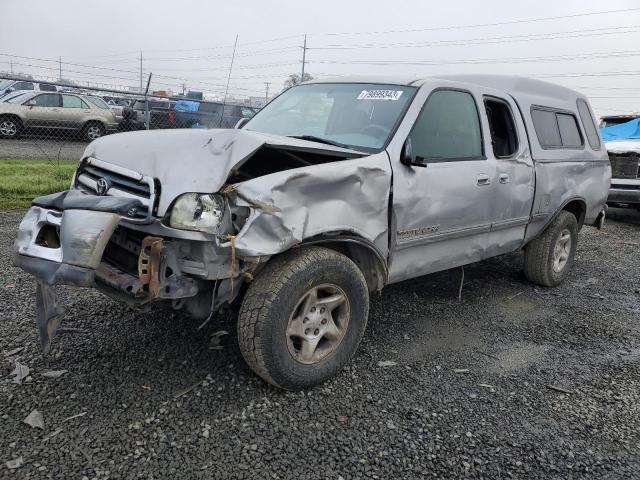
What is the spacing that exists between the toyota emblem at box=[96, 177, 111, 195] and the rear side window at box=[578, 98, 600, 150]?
4.96m

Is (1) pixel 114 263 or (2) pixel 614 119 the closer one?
(1) pixel 114 263

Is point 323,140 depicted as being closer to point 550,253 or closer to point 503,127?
point 503,127

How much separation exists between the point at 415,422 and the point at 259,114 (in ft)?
9.36

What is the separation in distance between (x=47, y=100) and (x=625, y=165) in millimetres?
14865

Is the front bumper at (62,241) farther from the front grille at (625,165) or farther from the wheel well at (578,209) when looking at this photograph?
the front grille at (625,165)

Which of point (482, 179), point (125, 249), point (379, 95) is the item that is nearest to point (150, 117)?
point (379, 95)

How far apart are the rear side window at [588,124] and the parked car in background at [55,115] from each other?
43.0ft

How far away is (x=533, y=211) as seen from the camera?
4.92m

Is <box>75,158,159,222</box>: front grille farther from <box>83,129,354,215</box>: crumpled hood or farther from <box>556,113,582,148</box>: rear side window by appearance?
<box>556,113,582,148</box>: rear side window

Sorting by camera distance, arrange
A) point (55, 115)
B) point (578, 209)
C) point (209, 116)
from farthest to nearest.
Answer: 1. point (55, 115)
2. point (209, 116)
3. point (578, 209)

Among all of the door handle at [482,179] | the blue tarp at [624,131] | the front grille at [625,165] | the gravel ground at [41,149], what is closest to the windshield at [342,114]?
the door handle at [482,179]

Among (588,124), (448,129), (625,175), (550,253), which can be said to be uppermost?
(588,124)

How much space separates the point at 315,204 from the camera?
3.01 m

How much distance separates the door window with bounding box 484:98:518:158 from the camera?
4656 mm
